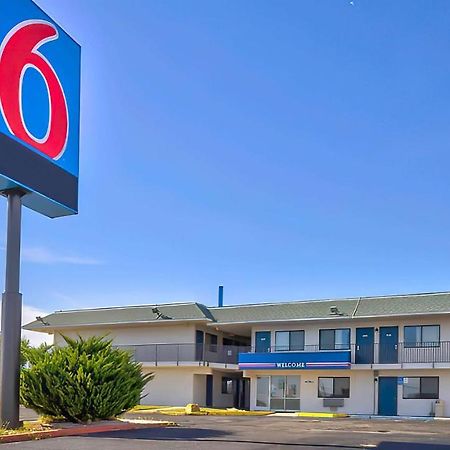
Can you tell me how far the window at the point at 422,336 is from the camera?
34.6 metres

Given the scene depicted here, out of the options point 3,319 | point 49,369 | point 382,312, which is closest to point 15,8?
point 3,319

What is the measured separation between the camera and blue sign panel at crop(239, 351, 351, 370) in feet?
116

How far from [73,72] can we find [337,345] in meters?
23.3

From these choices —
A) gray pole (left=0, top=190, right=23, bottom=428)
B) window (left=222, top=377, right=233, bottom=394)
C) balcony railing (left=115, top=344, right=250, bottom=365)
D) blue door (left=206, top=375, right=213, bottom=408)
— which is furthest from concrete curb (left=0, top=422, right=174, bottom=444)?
window (left=222, top=377, right=233, bottom=394)

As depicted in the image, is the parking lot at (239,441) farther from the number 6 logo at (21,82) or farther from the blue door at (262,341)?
the blue door at (262,341)

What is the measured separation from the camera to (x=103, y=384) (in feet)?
57.7

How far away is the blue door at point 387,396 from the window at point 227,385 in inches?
437

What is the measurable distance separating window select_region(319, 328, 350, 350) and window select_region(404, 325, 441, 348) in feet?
10.5

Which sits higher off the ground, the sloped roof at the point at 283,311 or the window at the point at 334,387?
the sloped roof at the point at 283,311

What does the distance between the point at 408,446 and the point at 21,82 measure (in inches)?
498

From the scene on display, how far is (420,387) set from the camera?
113 ft

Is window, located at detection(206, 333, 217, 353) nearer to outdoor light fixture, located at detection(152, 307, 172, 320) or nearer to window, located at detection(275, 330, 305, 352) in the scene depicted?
outdoor light fixture, located at detection(152, 307, 172, 320)

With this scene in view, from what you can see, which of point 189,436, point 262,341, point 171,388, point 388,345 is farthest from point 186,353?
point 189,436

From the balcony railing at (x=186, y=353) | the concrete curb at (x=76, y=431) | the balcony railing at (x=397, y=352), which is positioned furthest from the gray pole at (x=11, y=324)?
the balcony railing at (x=186, y=353)
